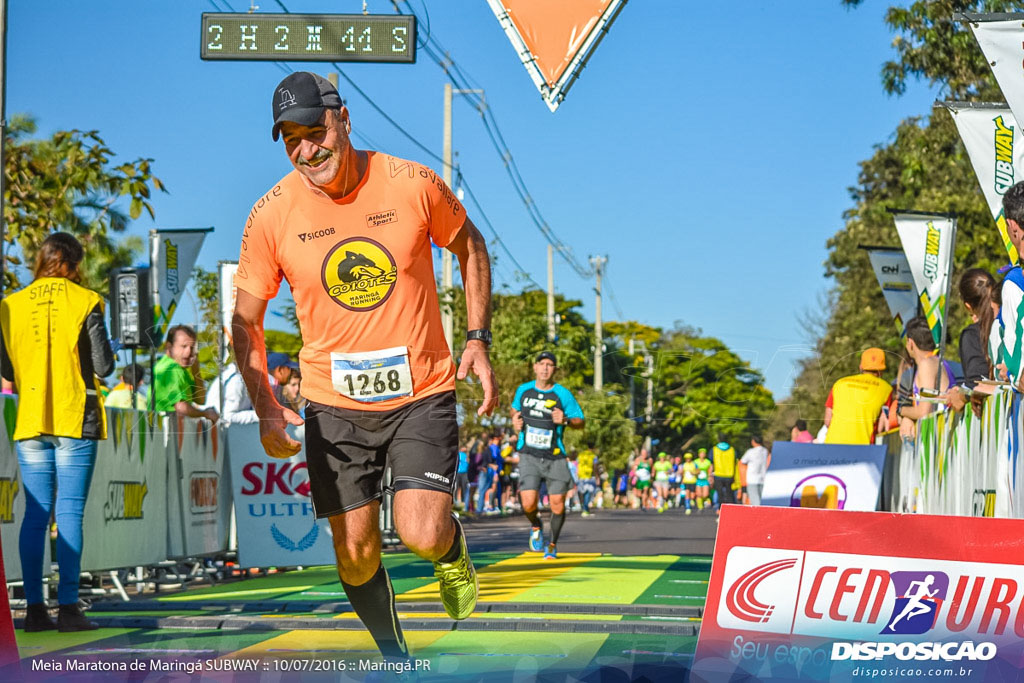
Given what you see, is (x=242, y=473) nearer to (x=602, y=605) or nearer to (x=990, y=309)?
(x=602, y=605)

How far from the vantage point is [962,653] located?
15.9ft

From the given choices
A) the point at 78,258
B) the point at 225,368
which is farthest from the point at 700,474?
the point at 78,258

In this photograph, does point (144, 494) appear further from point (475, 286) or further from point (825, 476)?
point (825, 476)

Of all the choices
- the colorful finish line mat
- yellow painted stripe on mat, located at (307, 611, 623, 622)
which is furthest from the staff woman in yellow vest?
yellow painted stripe on mat, located at (307, 611, 623, 622)

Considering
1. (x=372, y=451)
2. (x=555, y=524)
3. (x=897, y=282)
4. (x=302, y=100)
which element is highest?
(x=897, y=282)

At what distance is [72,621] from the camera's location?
706 cm

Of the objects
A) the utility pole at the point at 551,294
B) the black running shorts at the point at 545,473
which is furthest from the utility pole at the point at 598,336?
the black running shorts at the point at 545,473

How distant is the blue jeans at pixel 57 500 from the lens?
7.22 m

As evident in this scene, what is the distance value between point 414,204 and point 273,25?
52.2 inches

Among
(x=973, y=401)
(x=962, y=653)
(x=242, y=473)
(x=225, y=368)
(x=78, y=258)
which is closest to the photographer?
(x=962, y=653)

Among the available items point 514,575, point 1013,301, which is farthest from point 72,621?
point 1013,301

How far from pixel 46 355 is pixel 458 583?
2.95m

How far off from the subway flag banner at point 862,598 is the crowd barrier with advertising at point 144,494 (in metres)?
4.71

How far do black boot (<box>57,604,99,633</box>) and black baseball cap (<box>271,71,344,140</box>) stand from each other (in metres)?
3.32
